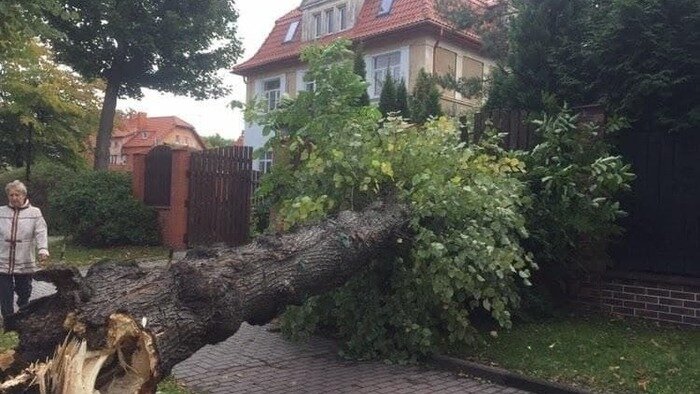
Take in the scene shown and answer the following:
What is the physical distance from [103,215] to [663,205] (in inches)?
463

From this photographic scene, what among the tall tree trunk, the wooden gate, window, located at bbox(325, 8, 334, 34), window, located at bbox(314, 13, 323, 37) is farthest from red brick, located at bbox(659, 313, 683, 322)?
window, located at bbox(314, 13, 323, 37)

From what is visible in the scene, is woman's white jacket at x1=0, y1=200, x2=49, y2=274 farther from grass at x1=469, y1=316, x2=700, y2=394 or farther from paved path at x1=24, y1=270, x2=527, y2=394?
Result: grass at x1=469, y1=316, x2=700, y2=394

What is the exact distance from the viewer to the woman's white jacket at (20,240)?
7059mm

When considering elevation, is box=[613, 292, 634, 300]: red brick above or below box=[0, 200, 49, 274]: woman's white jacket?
below

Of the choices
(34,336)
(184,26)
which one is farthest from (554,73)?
(184,26)

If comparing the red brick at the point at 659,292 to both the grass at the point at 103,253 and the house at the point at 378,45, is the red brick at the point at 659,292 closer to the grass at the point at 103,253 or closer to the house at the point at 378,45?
the grass at the point at 103,253

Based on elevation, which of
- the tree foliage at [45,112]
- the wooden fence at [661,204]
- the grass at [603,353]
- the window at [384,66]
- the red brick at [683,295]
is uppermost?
the window at [384,66]

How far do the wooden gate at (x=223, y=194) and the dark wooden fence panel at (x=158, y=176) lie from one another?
102 centimetres

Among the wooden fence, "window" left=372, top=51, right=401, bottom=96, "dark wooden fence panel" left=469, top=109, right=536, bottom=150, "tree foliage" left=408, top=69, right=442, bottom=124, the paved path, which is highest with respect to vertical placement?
"window" left=372, top=51, right=401, bottom=96

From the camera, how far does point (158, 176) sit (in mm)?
15656

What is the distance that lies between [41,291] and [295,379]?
6.08 metres

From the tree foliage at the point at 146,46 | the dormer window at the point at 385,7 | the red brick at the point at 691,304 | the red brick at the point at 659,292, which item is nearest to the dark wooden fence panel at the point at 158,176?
the tree foliage at the point at 146,46

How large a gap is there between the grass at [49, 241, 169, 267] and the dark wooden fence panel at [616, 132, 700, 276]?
9.26 meters

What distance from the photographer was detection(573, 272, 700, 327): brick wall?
23.4 feet
